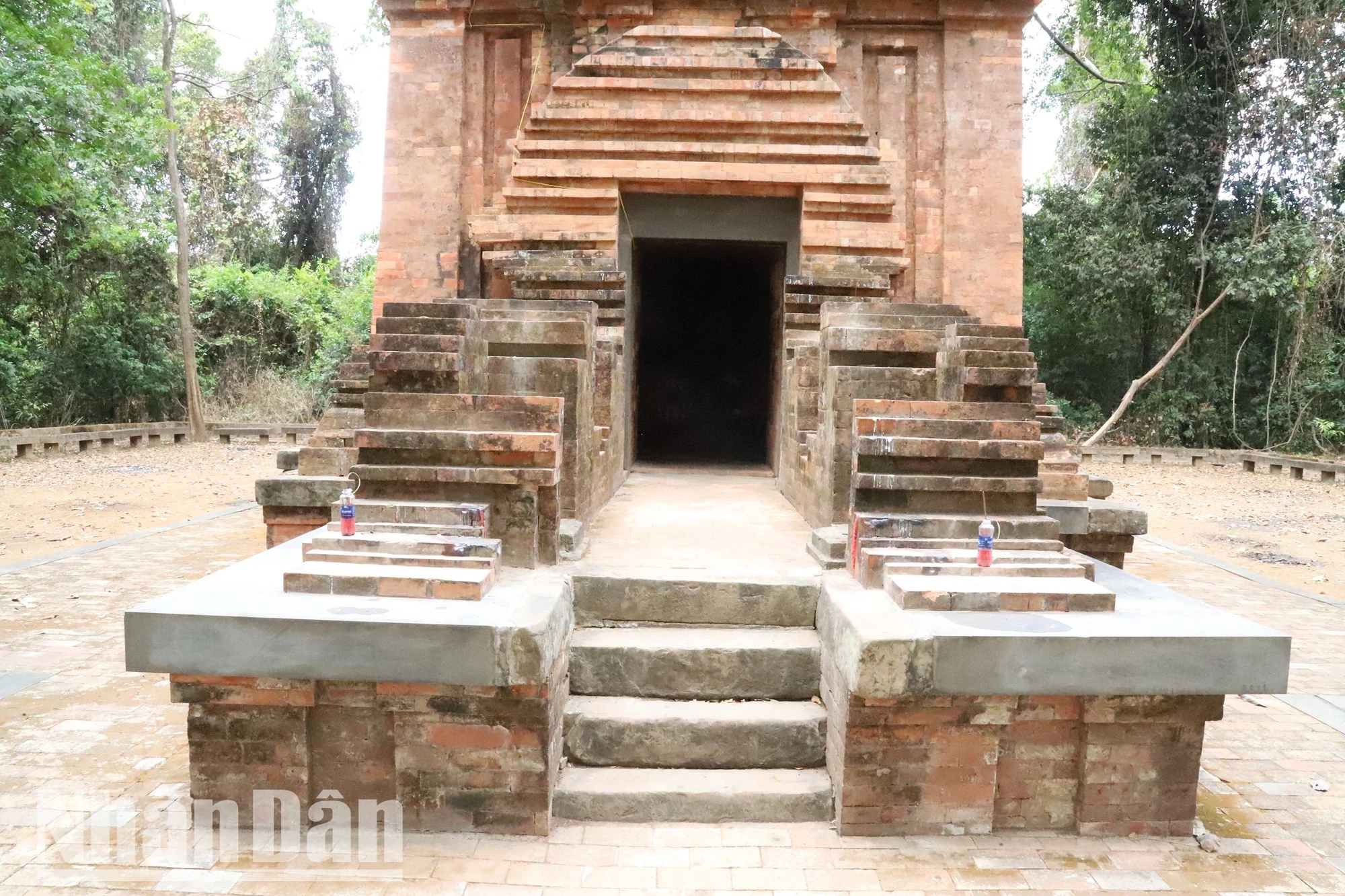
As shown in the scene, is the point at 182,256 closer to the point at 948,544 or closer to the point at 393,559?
the point at 393,559

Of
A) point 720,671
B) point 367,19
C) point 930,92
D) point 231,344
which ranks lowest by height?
point 720,671

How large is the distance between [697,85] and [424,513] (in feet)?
16.3

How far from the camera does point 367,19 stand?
16.8 m

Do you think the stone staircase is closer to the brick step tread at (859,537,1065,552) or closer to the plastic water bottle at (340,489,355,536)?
the brick step tread at (859,537,1065,552)

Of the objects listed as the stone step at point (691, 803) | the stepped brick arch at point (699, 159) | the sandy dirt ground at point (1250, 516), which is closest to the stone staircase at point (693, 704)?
the stone step at point (691, 803)

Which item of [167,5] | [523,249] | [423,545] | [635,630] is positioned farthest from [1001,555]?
[167,5]

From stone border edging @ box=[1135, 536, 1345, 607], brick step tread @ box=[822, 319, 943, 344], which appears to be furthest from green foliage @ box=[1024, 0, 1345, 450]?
brick step tread @ box=[822, 319, 943, 344]

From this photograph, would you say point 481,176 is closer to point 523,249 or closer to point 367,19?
point 523,249

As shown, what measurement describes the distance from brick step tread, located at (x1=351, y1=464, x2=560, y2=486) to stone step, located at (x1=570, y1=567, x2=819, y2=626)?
47cm

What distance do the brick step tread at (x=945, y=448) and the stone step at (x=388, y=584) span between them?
5.86 ft

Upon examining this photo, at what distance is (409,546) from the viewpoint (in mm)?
3391

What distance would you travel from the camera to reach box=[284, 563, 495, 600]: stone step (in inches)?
125

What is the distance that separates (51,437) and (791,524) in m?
15.7

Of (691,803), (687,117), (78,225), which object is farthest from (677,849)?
(78,225)
